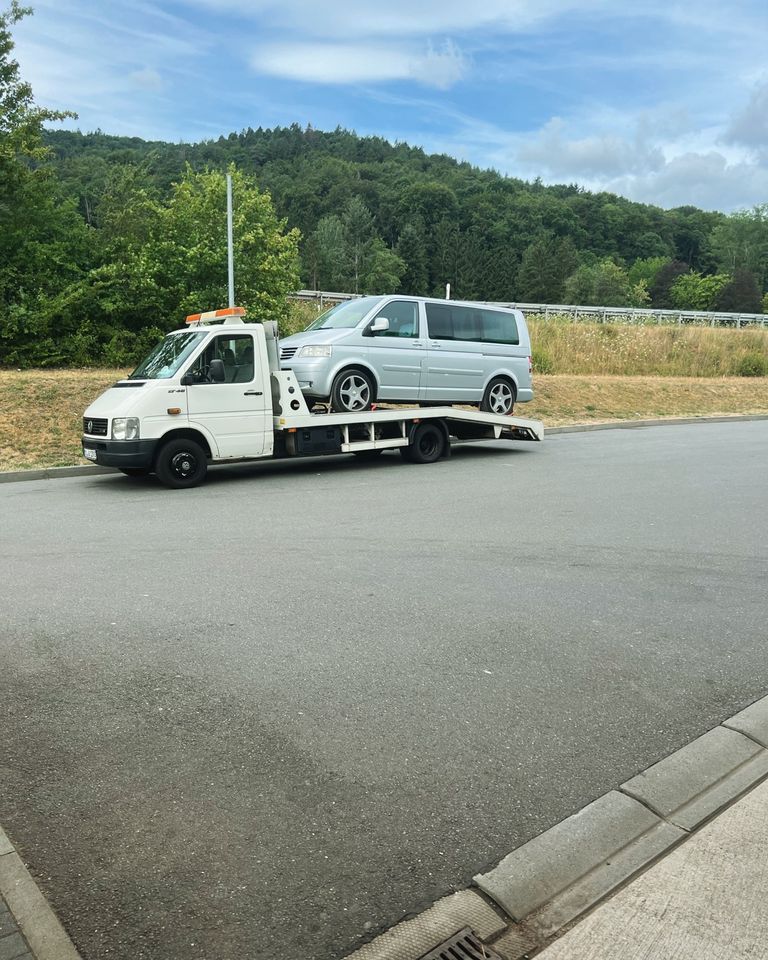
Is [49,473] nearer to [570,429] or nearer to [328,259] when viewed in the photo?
[570,429]

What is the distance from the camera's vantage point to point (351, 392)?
12.5 metres

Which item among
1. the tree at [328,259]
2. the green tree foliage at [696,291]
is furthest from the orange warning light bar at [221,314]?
the green tree foliage at [696,291]

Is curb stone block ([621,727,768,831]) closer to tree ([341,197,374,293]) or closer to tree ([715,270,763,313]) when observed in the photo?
tree ([715,270,763,313])

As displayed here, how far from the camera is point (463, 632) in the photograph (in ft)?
17.2

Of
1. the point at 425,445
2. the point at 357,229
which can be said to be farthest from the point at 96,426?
the point at 357,229

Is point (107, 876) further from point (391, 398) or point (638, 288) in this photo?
point (638, 288)

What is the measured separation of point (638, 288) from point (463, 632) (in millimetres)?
96764

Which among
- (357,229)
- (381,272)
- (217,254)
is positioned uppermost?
(357,229)

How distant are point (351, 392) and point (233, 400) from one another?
1846 mm

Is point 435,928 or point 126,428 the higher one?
point 126,428

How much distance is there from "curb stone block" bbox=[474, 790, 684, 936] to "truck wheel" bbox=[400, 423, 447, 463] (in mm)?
10256

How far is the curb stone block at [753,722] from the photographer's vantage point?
386cm

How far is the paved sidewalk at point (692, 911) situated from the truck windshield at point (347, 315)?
33.6 feet

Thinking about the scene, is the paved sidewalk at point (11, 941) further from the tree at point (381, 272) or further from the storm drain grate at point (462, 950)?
the tree at point (381, 272)
